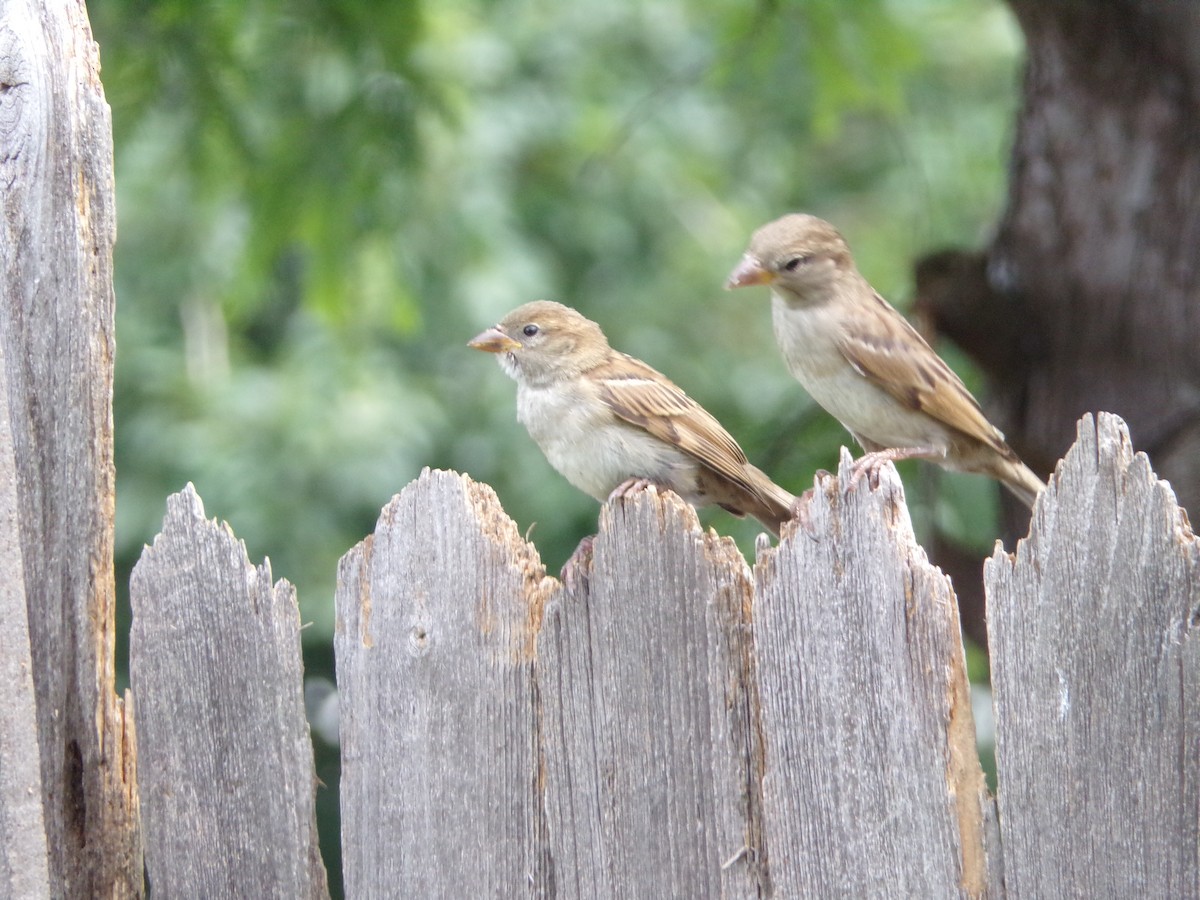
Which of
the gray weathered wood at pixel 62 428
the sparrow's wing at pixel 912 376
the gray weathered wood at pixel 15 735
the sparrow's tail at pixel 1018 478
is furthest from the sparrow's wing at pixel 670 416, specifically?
the gray weathered wood at pixel 15 735

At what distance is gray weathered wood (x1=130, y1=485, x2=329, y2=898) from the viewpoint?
83.7 inches

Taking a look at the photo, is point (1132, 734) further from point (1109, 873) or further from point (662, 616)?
point (662, 616)

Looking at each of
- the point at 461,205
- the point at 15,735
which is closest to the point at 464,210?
the point at 461,205

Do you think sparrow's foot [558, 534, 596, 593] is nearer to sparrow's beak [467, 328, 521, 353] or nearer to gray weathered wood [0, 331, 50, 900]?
gray weathered wood [0, 331, 50, 900]

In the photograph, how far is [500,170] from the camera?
9695 millimetres

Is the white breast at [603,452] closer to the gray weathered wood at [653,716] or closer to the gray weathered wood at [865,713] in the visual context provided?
the gray weathered wood at [653,716]

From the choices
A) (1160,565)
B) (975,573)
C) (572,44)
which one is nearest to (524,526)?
(572,44)

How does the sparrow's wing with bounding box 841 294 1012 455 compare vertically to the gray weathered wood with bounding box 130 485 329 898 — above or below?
above

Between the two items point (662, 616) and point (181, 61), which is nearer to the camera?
point (662, 616)

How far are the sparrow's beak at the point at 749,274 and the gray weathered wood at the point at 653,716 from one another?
4.08 ft

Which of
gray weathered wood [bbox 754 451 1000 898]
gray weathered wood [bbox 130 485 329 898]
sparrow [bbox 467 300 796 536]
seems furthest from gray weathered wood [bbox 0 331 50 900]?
sparrow [bbox 467 300 796 536]

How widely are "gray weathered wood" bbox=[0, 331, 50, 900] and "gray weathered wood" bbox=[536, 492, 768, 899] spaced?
2.22 feet

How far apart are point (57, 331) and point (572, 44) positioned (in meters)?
8.31

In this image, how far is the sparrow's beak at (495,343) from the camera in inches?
141
